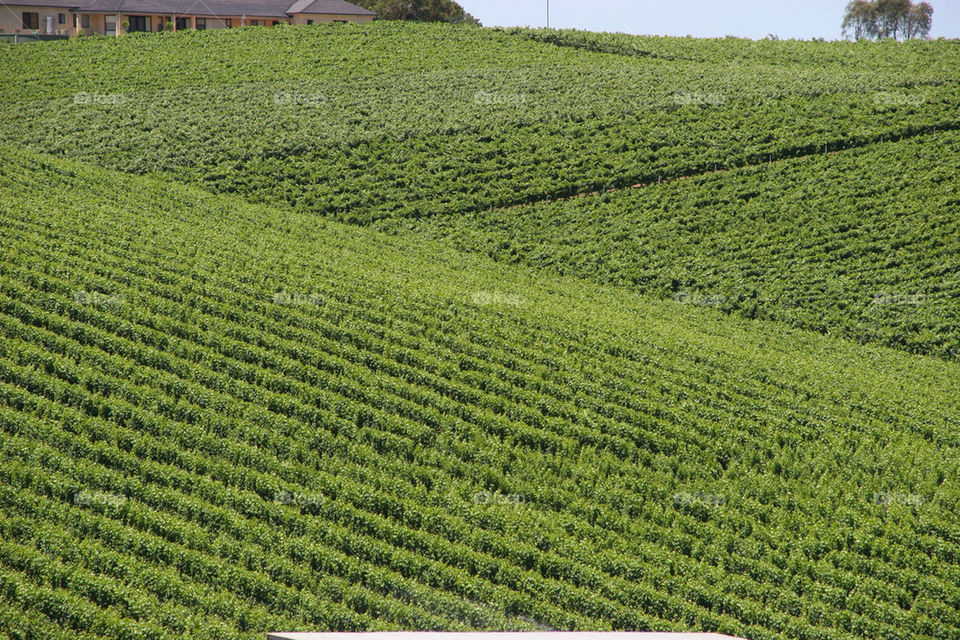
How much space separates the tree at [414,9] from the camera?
98.5m

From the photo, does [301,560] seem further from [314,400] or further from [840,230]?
[840,230]

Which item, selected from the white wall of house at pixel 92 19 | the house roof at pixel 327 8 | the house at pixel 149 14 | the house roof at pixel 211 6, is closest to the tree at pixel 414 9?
the house roof at pixel 327 8

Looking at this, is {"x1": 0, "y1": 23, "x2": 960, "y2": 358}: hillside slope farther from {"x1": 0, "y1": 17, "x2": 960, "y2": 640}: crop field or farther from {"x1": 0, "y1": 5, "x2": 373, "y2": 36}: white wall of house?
{"x1": 0, "y1": 5, "x2": 373, "y2": 36}: white wall of house

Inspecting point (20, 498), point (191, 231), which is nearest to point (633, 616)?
point (20, 498)

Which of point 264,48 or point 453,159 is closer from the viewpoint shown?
point 453,159

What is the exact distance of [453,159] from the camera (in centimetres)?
4081

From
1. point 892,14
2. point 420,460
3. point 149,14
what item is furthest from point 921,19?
point 420,460

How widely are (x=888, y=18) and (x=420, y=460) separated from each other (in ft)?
515

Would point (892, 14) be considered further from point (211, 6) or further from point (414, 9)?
point (211, 6)

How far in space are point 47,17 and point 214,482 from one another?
81527mm

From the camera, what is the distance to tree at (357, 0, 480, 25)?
98500 millimetres

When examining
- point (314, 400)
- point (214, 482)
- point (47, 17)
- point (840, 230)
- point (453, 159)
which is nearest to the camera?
point (214, 482)

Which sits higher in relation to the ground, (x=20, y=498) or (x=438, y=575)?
(x=20, y=498)

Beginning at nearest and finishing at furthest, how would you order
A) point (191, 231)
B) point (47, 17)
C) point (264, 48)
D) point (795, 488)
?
point (795, 488) < point (191, 231) < point (264, 48) < point (47, 17)
